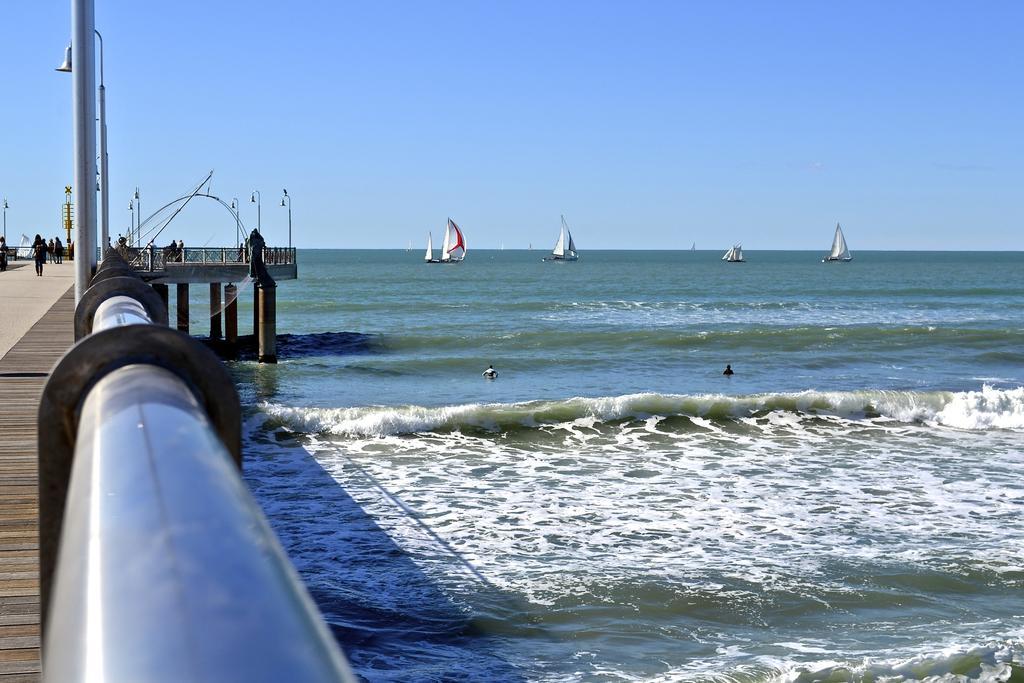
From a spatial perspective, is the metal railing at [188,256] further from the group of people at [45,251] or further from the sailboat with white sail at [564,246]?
the sailboat with white sail at [564,246]

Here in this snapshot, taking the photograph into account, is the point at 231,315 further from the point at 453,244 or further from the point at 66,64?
the point at 453,244

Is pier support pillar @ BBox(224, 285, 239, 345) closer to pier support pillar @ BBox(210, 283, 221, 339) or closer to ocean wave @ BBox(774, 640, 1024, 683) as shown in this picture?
pier support pillar @ BBox(210, 283, 221, 339)

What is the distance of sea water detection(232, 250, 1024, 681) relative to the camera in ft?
30.0

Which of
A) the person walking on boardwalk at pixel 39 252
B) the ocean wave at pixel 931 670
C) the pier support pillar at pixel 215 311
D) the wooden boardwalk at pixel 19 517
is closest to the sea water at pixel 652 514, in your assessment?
the ocean wave at pixel 931 670

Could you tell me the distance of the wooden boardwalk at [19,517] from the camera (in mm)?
4164

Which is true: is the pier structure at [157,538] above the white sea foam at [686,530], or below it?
above

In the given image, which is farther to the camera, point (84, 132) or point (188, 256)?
point (188, 256)

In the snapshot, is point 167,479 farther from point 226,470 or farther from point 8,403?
point 8,403

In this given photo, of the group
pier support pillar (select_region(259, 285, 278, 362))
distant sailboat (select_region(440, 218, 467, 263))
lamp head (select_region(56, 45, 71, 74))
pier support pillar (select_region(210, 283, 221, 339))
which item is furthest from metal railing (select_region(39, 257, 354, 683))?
distant sailboat (select_region(440, 218, 467, 263))

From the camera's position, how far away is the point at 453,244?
138 meters

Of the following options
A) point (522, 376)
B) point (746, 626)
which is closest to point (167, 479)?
point (746, 626)

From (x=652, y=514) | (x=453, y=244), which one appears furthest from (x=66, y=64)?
(x=453, y=244)

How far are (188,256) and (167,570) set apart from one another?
1346 inches

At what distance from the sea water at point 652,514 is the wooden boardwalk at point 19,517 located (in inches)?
120
